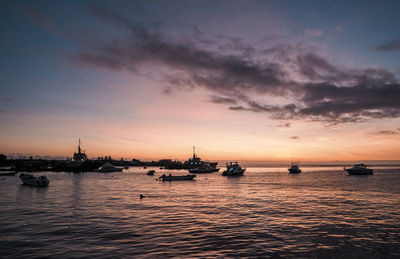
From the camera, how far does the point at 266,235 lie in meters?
20.2

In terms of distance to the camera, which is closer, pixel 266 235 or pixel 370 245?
pixel 370 245

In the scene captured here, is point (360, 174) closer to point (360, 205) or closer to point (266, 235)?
point (360, 205)

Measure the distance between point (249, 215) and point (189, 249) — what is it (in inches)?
516

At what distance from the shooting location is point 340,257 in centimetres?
1579

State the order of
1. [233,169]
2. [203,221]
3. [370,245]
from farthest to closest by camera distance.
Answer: [233,169] < [203,221] < [370,245]

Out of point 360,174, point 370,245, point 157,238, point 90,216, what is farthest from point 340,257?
point 360,174

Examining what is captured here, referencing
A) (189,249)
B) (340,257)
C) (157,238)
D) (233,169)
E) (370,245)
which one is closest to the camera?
(340,257)

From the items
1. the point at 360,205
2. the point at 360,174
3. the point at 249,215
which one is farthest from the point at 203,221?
the point at 360,174

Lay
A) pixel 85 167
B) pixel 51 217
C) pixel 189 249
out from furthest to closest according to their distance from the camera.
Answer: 1. pixel 85 167
2. pixel 51 217
3. pixel 189 249

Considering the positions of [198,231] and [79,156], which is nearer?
[198,231]

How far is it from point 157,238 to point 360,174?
131412 millimetres

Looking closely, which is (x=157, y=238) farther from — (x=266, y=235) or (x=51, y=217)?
(x=51, y=217)

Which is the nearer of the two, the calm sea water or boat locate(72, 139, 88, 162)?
the calm sea water

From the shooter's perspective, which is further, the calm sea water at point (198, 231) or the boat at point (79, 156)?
the boat at point (79, 156)
